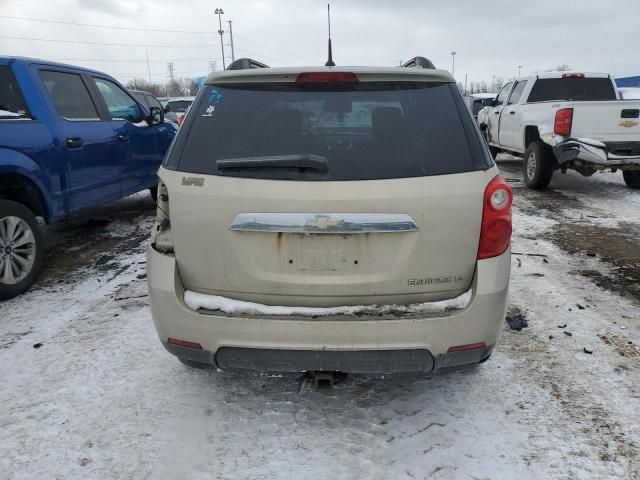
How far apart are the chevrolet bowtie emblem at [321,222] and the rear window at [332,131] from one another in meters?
0.20

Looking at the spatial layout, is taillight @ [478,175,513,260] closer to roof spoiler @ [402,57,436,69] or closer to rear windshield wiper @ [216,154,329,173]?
rear windshield wiper @ [216,154,329,173]

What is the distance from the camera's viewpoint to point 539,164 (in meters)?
8.41

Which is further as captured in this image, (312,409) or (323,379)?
(312,409)

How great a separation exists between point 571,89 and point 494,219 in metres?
8.89

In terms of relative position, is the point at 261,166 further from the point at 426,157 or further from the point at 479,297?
the point at 479,297

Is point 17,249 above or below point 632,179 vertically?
above

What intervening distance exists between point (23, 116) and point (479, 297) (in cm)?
428

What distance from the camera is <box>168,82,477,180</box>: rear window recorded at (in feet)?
7.41

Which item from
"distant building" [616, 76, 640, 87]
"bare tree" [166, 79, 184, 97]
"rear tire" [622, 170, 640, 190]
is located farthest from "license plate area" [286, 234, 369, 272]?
"bare tree" [166, 79, 184, 97]

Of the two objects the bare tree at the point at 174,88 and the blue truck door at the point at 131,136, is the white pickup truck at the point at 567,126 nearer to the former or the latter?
the blue truck door at the point at 131,136

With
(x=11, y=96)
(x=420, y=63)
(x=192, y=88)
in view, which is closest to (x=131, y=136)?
(x=11, y=96)

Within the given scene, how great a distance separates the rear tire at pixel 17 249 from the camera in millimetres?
4121

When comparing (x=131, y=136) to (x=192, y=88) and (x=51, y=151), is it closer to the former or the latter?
(x=51, y=151)

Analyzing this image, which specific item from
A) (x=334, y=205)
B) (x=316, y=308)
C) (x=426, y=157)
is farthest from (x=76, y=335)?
(x=426, y=157)
